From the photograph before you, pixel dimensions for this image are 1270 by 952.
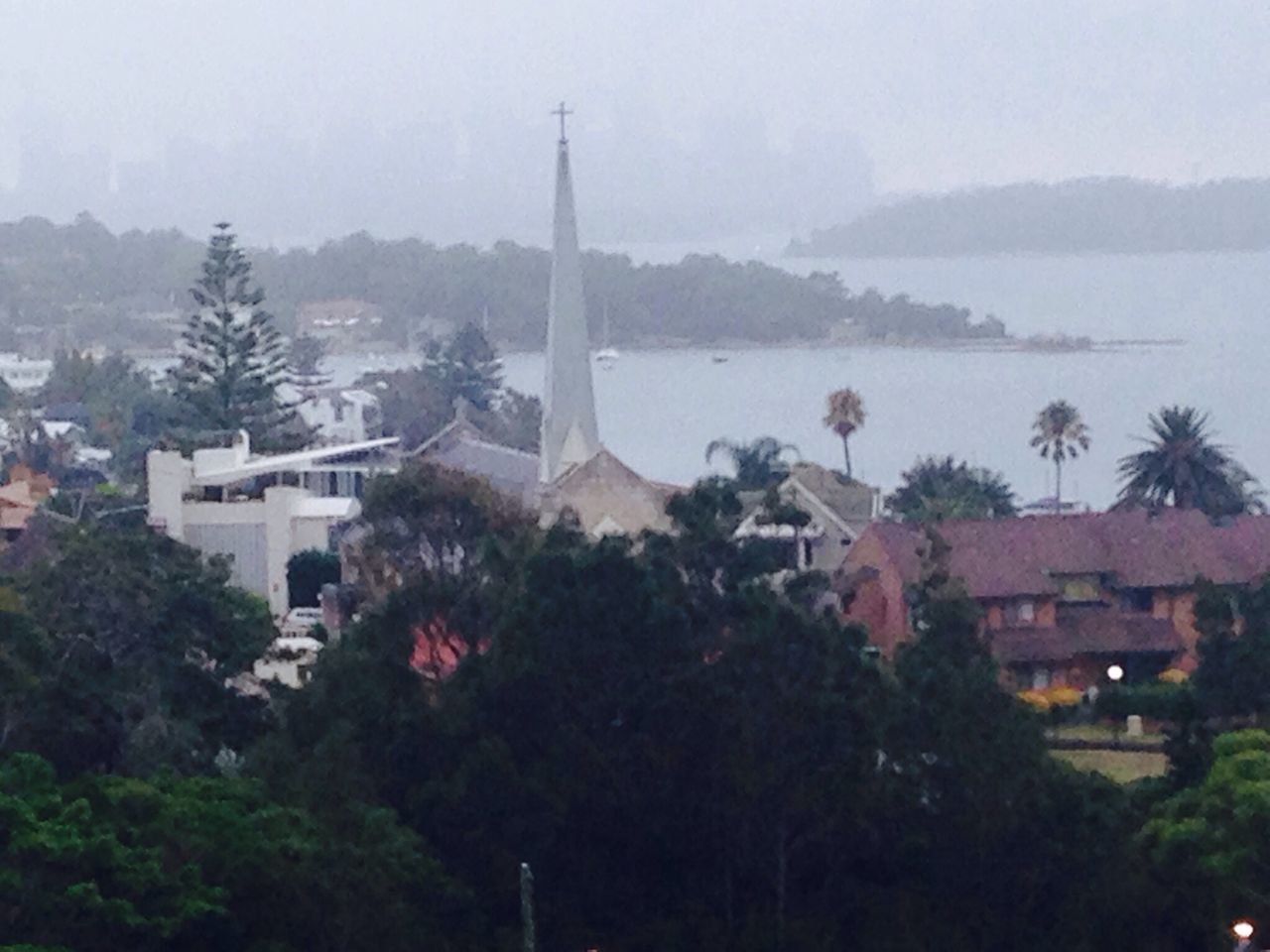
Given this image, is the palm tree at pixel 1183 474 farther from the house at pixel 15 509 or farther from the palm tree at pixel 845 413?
the house at pixel 15 509

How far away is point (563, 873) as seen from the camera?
14.1 m

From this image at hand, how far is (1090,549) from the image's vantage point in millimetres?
24734

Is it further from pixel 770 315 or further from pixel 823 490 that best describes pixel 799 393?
pixel 823 490

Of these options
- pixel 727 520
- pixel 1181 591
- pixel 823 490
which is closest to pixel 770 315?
pixel 823 490

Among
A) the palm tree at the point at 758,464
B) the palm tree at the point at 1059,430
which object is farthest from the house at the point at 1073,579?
the palm tree at the point at 1059,430

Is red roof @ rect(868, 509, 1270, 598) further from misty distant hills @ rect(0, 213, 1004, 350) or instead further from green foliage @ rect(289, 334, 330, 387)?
misty distant hills @ rect(0, 213, 1004, 350)

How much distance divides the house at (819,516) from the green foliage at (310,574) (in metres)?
3.61

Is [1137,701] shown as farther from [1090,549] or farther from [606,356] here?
[606,356]

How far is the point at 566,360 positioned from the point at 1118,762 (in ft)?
43.3

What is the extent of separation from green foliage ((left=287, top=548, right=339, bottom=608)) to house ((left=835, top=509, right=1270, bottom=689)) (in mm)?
4458

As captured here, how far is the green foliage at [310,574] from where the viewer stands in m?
25.4

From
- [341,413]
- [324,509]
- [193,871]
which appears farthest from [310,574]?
[341,413]

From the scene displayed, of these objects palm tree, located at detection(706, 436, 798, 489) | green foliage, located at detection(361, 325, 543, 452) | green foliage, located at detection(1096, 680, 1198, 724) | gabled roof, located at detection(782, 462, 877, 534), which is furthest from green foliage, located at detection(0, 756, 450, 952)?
green foliage, located at detection(361, 325, 543, 452)

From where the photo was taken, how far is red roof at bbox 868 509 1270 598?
23.8 m
